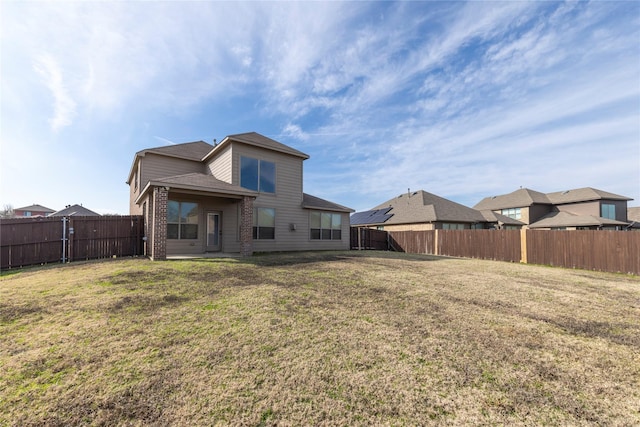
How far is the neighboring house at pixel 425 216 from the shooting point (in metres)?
23.4

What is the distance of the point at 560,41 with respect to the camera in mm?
9062

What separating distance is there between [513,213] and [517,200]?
1746 mm

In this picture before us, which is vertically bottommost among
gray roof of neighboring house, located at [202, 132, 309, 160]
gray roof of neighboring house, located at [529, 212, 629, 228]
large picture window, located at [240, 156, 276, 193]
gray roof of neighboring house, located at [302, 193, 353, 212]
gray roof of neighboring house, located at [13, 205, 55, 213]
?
gray roof of neighboring house, located at [529, 212, 629, 228]

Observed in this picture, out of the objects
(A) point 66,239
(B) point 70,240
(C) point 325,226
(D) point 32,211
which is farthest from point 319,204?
(D) point 32,211

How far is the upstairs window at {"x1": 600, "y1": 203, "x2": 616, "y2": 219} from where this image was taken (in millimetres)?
29297

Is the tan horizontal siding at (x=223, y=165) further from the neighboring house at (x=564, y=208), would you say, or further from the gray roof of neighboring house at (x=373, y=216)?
the neighboring house at (x=564, y=208)

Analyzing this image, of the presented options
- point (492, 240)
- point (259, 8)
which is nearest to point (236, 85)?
point (259, 8)

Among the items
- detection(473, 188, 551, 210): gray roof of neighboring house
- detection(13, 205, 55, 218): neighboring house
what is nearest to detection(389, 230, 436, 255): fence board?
detection(473, 188, 551, 210): gray roof of neighboring house

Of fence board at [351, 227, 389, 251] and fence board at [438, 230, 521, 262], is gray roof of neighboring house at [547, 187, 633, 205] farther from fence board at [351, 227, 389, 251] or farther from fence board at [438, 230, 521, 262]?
fence board at [351, 227, 389, 251]

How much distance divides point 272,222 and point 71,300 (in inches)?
378

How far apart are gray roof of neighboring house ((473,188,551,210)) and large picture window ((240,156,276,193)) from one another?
105 feet

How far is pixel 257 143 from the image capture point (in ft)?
42.2

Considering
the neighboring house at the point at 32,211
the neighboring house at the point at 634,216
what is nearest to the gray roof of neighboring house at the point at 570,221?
the neighboring house at the point at 634,216

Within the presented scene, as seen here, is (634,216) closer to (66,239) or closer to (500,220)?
(500,220)
